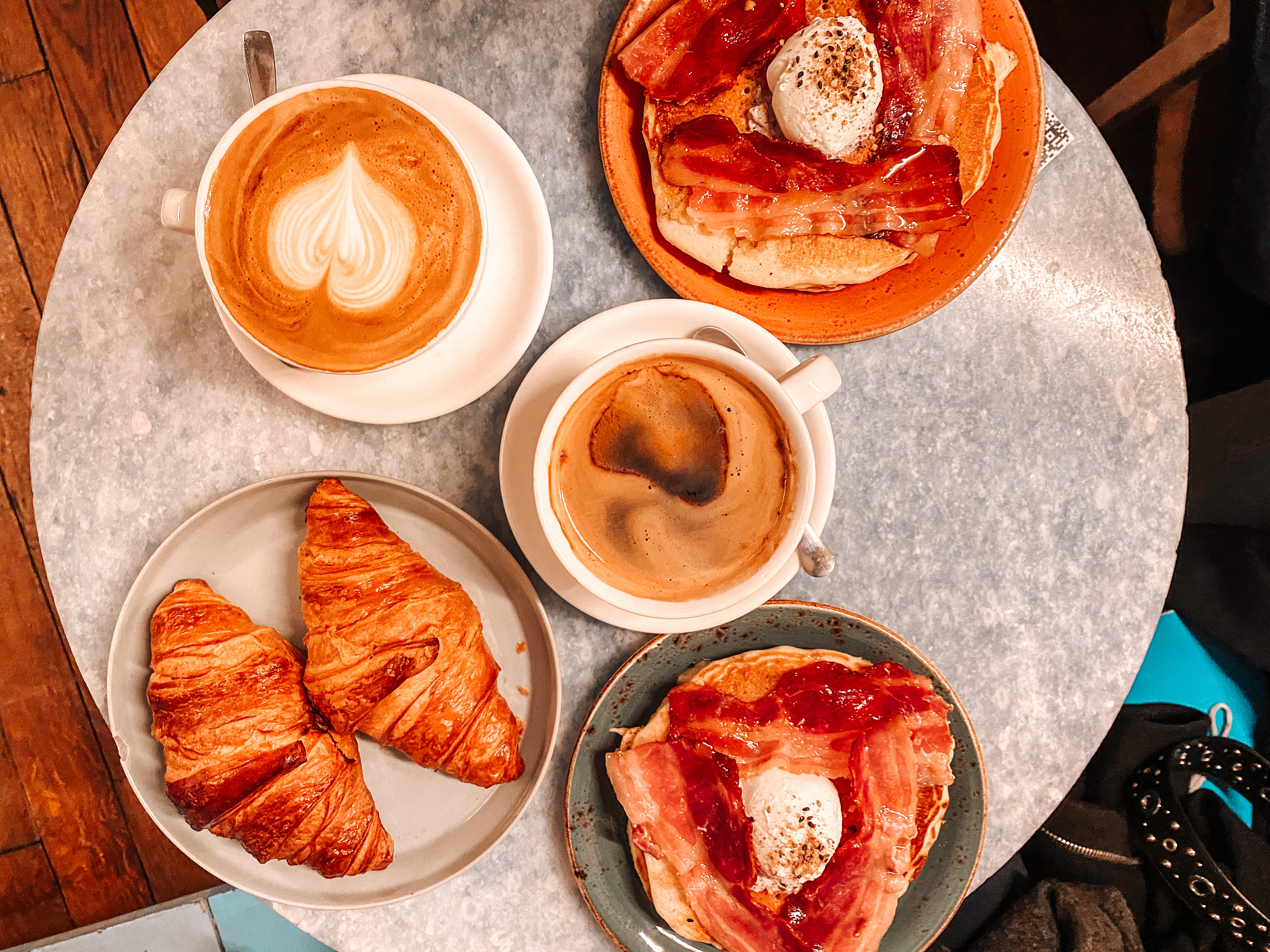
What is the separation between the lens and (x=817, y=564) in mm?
1047

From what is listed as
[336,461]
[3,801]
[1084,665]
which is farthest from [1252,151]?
[3,801]

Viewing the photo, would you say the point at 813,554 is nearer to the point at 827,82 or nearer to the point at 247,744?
the point at 827,82

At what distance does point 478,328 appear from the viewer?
112 centimetres

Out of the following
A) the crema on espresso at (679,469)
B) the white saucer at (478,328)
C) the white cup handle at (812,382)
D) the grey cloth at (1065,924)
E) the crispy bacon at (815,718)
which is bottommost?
the grey cloth at (1065,924)

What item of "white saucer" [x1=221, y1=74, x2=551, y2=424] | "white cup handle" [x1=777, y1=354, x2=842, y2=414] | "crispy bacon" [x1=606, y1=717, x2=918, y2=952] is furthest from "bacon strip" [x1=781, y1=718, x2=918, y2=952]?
"white saucer" [x1=221, y1=74, x2=551, y2=424]

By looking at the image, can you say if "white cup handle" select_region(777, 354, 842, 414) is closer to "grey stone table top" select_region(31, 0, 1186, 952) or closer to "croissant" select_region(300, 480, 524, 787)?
"grey stone table top" select_region(31, 0, 1186, 952)

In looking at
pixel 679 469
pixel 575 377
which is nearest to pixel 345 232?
pixel 575 377

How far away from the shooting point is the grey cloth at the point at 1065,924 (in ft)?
5.01

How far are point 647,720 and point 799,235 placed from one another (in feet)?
2.39

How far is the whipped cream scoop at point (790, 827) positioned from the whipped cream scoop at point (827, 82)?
0.87m

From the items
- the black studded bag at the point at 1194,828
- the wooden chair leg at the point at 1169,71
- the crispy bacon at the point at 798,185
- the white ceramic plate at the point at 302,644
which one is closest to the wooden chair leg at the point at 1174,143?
the wooden chair leg at the point at 1169,71

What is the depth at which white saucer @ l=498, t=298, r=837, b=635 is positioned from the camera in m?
1.14

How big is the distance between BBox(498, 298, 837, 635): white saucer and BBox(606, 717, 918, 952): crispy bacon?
0.22 metres

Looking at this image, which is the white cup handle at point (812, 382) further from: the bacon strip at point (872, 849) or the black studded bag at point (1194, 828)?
the black studded bag at point (1194, 828)
